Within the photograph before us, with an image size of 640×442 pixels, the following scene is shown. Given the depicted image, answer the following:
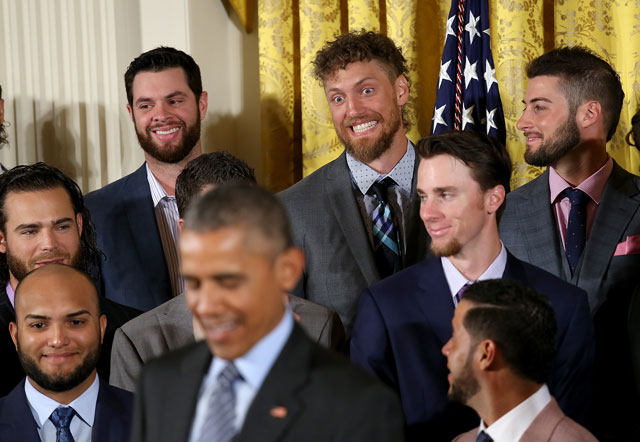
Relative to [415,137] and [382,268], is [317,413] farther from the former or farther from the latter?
[415,137]

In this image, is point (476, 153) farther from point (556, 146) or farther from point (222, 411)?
point (222, 411)

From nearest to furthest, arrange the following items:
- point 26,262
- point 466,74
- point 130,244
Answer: point 26,262
point 130,244
point 466,74

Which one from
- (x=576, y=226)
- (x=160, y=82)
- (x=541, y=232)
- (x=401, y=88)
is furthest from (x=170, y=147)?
(x=576, y=226)

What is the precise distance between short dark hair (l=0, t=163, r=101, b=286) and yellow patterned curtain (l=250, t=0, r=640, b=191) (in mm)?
1183

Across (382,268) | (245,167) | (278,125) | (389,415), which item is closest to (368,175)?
(382,268)

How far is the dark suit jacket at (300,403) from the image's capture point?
4.50 ft

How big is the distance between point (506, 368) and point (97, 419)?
1.03 m

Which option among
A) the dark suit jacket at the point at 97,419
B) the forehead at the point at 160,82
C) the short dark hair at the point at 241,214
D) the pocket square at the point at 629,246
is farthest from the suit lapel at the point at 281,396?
the forehead at the point at 160,82

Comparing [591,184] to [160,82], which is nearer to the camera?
[591,184]

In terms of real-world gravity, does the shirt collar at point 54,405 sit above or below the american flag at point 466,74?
below

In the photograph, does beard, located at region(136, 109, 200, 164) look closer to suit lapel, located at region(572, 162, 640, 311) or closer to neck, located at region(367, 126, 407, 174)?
neck, located at region(367, 126, 407, 174)

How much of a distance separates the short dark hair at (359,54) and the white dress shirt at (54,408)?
164cm

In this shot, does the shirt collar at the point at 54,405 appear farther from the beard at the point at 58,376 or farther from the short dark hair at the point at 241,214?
the short dark hair at the point at 241,214

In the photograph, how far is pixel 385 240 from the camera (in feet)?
11.6
